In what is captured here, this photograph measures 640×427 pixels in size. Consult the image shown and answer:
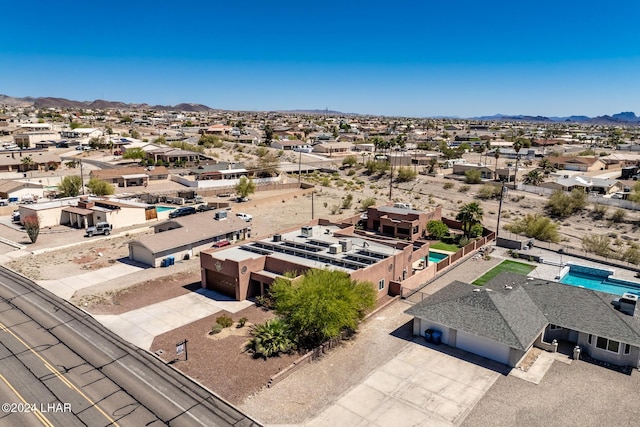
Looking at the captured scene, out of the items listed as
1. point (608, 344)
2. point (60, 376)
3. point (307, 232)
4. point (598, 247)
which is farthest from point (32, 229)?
point (598, 247)

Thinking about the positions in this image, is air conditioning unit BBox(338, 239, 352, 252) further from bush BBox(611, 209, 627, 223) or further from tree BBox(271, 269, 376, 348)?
bush BBox(611, 209, 627, 223)

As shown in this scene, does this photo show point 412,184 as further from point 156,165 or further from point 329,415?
point 329,415

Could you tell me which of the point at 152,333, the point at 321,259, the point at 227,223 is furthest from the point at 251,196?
the point at 152,333

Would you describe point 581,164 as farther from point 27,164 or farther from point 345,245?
point 27,164

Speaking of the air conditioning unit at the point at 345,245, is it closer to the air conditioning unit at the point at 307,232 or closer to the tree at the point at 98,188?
the air conditioning unit at the point at 307,232

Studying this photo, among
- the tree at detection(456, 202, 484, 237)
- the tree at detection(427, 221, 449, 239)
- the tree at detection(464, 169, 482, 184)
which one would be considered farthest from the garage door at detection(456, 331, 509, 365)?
the tree at detection(464, 169, 482, 184)

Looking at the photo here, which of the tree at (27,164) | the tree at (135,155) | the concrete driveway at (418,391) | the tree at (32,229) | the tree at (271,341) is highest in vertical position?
the tree at (135,155)

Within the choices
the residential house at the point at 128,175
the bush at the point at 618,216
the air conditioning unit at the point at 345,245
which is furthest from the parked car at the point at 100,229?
the bush at the point at 618,216
